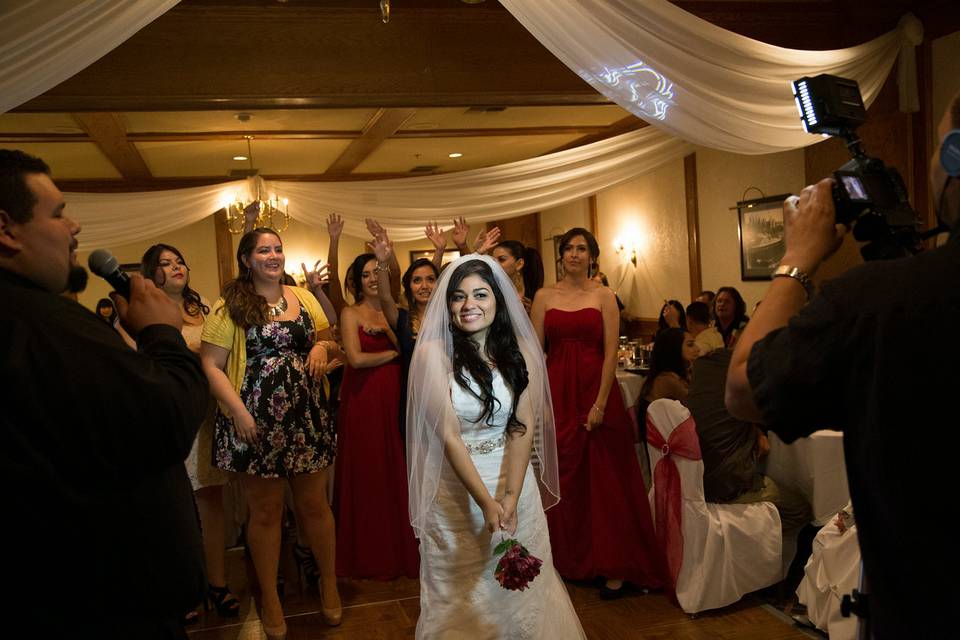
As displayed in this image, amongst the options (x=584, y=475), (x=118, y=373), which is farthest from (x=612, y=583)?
(x=118, y=373)

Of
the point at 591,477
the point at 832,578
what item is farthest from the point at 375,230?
the point at 832,578

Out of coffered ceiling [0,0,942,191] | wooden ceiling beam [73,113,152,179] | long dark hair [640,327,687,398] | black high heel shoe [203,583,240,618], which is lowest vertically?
black high heel shoe [203,583,240,618]

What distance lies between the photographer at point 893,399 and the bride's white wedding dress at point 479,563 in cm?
146

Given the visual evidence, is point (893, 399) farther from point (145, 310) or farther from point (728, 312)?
point (728, 312)

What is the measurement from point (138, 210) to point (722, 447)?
451cm

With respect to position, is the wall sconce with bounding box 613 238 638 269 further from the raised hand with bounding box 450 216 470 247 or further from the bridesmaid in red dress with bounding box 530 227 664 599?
the raised hand with bounding box 450 216 470 247

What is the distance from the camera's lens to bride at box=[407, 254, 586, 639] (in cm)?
253

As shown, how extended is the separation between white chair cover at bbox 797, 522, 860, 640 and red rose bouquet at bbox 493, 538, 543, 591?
4.01 ft

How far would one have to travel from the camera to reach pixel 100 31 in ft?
8.73

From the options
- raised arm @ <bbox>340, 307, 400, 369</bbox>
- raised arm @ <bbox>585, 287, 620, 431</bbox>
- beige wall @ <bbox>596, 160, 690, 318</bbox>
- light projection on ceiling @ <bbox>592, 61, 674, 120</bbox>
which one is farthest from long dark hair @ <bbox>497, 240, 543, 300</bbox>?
beige wall @ <bbox>596, 160, 690, 318</bbox>

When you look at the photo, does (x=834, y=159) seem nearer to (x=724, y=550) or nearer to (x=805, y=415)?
(x=724, y=550)

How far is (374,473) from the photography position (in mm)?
4086

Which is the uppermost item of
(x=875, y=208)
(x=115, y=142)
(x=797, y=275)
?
(x=115, y=142)

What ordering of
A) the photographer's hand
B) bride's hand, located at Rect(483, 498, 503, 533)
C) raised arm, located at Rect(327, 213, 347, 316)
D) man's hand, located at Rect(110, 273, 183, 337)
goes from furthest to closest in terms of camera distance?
raised arm, located at Rect(327, 213, 347, 316), bride's hand, located at Rect(483, 498, 503, 533), man's hand, located at Rect(110, 273, 183, 337), the photographer's hand
